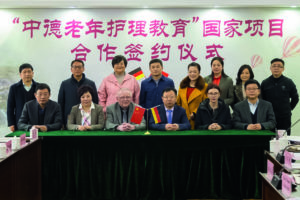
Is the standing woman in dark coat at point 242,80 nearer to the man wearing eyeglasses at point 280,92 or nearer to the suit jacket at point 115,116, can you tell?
the man wearing eyeglasses at point 280,92

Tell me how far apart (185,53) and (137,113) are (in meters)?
1.99

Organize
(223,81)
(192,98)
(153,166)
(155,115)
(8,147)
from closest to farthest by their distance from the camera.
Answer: (8,147) → (153,166) → (155,115) → (192,98) → (223,81)

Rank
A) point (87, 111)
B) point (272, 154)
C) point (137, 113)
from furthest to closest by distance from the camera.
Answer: point (87, 111) < point (137, 113) < point (272, 154)

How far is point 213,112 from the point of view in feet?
11.9

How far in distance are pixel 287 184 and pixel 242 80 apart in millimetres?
2605

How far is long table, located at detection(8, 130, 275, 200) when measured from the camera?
3.10 metres

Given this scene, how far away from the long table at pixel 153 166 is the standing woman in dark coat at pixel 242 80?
117cm

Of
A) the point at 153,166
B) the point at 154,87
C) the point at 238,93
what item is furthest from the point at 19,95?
the point at 238,93

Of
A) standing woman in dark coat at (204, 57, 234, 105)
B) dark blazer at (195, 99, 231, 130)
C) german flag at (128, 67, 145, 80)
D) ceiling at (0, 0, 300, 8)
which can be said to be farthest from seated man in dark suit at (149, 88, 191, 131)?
ceiling at (0, 0, 300, 8)

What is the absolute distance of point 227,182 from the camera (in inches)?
123

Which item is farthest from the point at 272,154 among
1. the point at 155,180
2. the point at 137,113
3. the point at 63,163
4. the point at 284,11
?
the point at 284,11

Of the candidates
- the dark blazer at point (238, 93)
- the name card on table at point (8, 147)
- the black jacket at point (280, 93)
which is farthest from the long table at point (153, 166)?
the black jacket at point (280, 93)

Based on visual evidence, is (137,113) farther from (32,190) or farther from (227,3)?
(227,3)

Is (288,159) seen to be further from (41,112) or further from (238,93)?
(41,112)
